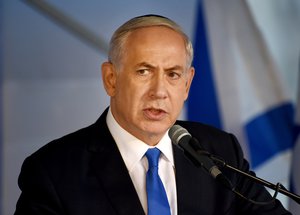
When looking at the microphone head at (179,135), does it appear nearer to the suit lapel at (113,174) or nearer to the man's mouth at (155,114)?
the man's mouth at (155,114)

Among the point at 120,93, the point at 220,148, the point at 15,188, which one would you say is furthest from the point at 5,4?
the point at 220,148

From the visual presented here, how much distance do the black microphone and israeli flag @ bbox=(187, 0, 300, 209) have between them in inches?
64.4

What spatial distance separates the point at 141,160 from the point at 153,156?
→ 0.06 m

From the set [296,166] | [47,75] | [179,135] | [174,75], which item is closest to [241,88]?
[296,166]

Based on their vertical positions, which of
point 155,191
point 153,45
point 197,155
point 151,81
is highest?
point 153,45

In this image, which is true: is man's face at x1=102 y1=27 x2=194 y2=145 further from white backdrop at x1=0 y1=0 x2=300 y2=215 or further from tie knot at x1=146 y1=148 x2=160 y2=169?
white backdrop at x1=0 y1=0 x2=300 y2=215

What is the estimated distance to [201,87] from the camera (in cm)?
339

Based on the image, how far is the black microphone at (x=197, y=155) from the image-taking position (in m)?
1.62

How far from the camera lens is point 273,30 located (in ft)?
11.2

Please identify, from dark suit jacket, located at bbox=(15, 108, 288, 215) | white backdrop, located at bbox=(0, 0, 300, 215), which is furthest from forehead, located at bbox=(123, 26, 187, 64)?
white backdrop, located at bbox=(0, 0, 300, 215)

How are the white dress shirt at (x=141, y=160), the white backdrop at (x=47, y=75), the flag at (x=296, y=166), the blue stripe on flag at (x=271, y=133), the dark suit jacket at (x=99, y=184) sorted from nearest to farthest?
the dark suit jacket at (x=99, y=184), the white dress shirt at (x=141, y=160), the white backdrop at (x=47, y=75), the flag at (x=296, y=166), the blue stripe on flag at (x=271, y=133)

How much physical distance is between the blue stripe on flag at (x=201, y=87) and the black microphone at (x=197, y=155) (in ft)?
5.31

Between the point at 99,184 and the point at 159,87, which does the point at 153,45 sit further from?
the point at 99,184

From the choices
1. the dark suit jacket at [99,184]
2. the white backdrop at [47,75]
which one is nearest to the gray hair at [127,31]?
the dark suit jacket at [99,184]
